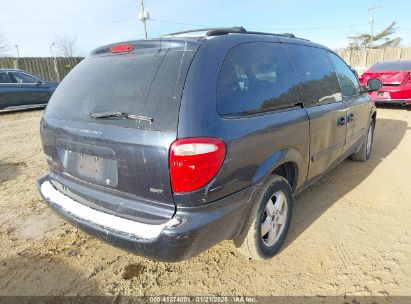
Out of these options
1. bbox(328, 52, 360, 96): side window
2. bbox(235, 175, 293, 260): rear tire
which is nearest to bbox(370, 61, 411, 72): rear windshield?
bbox(328, 52, 360, 96): side window

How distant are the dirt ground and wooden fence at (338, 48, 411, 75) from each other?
27753mm

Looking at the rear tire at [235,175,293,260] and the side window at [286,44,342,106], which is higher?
the side window at [286,44,342,106]

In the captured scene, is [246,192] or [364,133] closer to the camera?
[246,192]

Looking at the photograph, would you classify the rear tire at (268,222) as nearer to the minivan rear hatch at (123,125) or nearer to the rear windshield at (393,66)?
the minivan rear hatch at (123,125)

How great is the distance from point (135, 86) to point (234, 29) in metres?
1.01

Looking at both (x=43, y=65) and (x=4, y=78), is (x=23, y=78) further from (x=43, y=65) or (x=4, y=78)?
(x=43, y=65)

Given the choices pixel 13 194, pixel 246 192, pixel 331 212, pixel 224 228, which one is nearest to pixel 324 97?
pixel 331 212

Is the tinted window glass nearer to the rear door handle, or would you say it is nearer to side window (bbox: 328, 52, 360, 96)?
side window (bbox: 328, 52, 360, 96)

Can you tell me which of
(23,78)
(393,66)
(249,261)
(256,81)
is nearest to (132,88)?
(256,81)

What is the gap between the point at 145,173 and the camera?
2059 mm

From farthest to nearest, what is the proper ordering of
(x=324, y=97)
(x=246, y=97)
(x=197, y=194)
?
(x=324, y=97) < (x=246, y=97) < (x=197, y=194)

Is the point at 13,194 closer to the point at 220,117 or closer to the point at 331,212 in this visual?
the point at 220,117

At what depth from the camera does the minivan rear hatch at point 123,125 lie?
2.02 meters

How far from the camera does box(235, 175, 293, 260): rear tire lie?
251cm
